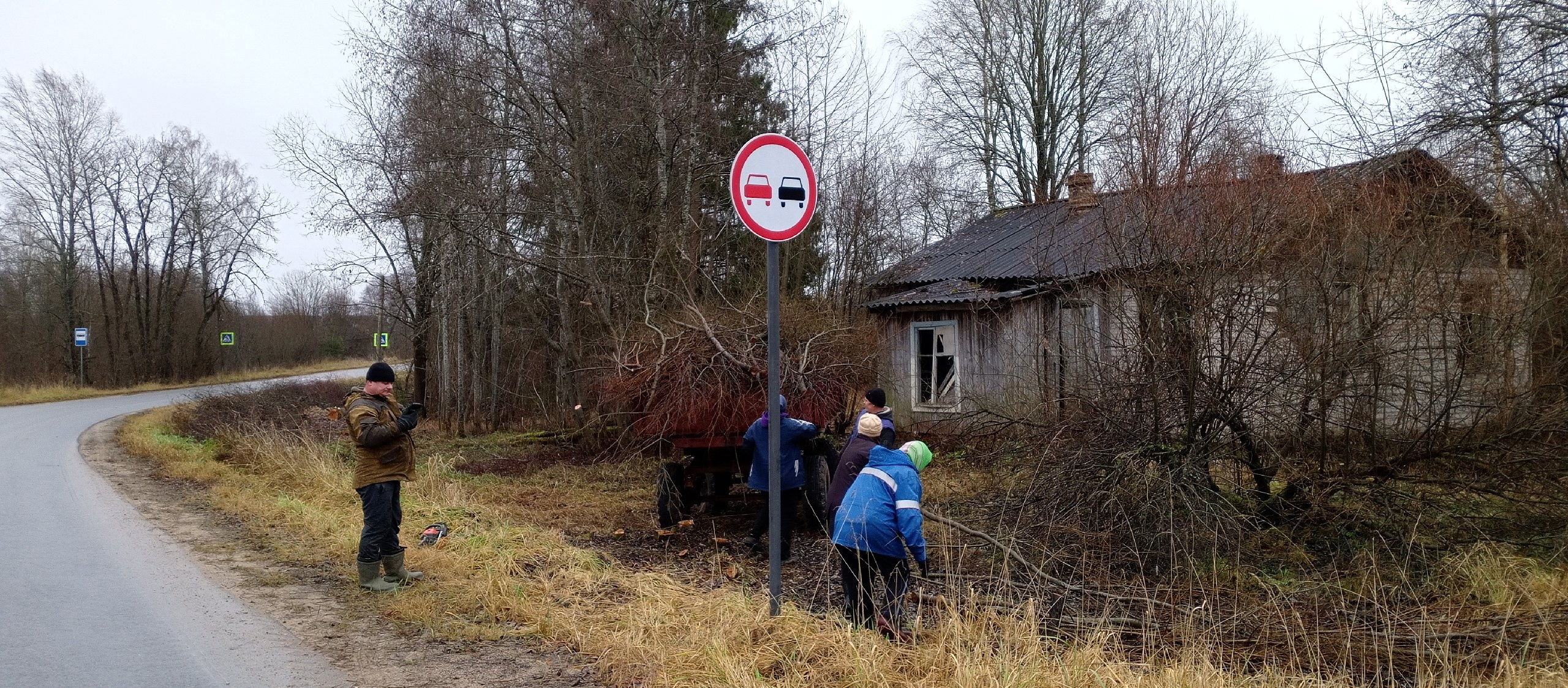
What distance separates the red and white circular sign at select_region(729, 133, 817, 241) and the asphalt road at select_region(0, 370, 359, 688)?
2.99m

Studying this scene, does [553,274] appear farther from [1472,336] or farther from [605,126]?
[1472,336]

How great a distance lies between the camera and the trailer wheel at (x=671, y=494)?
8.90m

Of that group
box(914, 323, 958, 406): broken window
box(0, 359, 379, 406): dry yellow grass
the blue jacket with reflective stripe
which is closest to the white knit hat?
the blue jacket with reflective stripe

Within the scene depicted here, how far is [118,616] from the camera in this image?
5488mm

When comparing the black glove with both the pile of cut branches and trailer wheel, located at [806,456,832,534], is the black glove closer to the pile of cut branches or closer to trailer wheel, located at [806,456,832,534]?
the pile of cut branches

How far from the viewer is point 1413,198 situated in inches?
292

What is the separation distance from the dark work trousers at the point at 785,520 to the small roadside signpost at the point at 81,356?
33.7 metres

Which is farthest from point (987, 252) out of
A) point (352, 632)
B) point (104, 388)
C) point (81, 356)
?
point (81, 356)

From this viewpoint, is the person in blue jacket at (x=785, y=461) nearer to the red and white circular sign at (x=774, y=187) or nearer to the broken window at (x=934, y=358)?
the red and white circular sign at (x=774, y=187)

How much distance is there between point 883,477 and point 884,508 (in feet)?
0.54

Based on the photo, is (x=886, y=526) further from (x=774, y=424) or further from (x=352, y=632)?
(x=352, y=632)

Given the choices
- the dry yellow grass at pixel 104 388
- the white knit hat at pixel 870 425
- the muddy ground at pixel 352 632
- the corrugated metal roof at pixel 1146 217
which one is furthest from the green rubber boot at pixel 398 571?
the dry yellow grass at pixel 104 388

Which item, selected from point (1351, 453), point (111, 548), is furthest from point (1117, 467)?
point (111, 548)

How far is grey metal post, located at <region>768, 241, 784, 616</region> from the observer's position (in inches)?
183
